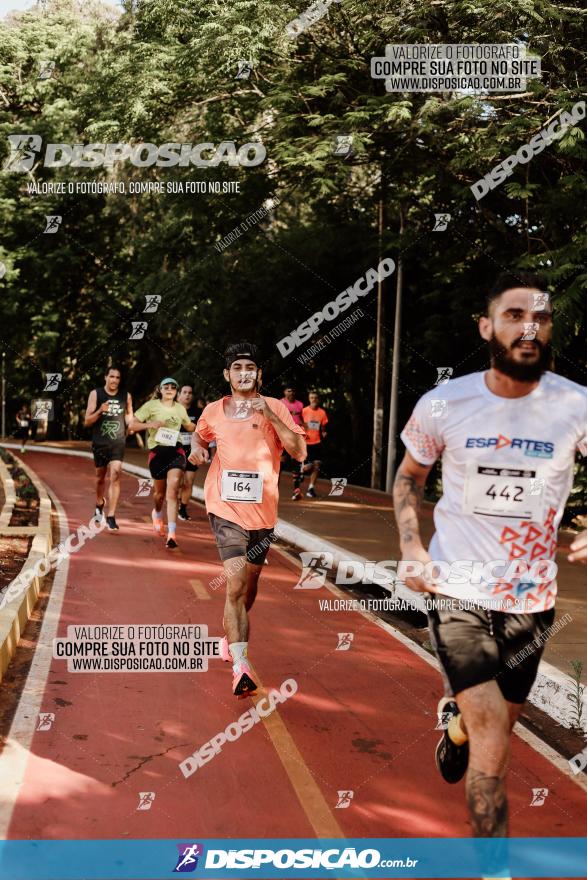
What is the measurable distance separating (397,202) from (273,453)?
13250 mm

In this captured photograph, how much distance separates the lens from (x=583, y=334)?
1630 centimetres

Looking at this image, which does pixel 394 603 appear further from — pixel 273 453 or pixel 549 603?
pixel 549 603

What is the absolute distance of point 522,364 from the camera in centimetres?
380

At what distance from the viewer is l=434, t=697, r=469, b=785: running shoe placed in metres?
4.13

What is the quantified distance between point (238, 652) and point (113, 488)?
7.28m

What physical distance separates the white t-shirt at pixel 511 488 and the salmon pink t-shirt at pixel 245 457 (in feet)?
9.63

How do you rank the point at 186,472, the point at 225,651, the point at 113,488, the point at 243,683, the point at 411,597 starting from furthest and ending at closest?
A: the point at 186,472, the point at 113,488, the point at 411,597, the point at 225,651, the point at 243,683

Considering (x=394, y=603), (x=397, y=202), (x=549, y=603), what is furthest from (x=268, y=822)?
(x=397, y=202)

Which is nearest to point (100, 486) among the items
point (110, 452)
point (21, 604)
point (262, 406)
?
point (110, 452)

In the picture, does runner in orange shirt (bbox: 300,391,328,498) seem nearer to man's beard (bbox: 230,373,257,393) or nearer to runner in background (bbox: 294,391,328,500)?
Answer: runner in background (bbox: 294,391,328,500)

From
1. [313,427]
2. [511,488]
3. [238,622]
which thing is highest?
[511,488]

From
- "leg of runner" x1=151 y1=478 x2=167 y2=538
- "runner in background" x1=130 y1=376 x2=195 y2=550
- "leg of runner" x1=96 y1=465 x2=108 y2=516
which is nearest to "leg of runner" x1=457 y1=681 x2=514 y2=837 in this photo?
"runner in background" x1=130 y1=376 x2=195 y2=550

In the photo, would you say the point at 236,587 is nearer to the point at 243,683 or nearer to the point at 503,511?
the point at 243,683

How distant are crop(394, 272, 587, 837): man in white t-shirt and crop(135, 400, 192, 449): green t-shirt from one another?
8733 millimetres
